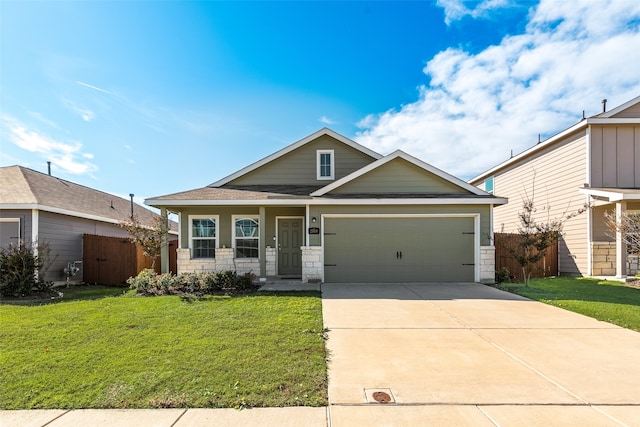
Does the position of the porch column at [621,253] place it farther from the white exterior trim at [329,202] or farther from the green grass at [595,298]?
the white exterior trim at [329,202]

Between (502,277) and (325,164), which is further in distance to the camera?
(325,164)

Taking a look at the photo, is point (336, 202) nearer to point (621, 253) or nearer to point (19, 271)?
point (19, 271)

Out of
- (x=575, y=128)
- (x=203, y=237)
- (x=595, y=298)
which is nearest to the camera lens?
(x=595, y=298)

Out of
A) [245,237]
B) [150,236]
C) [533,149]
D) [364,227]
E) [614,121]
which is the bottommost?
[245,237]

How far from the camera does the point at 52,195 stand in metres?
11.8

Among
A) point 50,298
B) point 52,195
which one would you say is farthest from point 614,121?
point 52,195

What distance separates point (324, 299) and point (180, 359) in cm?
412

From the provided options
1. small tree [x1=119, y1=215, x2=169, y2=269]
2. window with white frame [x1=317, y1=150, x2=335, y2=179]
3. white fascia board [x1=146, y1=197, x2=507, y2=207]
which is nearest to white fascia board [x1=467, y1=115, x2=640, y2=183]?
white fascia board [x1=146, y1=197, x2=507, y2=207]

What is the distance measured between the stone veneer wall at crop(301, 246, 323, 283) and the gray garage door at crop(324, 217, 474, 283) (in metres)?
0.25

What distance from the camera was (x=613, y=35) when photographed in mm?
9547

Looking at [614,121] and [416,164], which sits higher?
[614,121]

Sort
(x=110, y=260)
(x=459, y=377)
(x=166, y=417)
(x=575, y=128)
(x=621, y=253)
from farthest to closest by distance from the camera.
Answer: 1. (x=575, y=128)
2. (x=110, y=260)
3. (x=621, y=253)
4. (x=459, y=377)
5. (x=166, y=417)

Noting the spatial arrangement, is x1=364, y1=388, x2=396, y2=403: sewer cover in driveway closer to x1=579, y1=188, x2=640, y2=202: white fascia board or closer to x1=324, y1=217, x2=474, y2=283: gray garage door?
x1=324, y1=217, x2=474, y2=283: gray garage door

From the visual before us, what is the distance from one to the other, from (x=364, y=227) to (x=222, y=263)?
5025 mm
